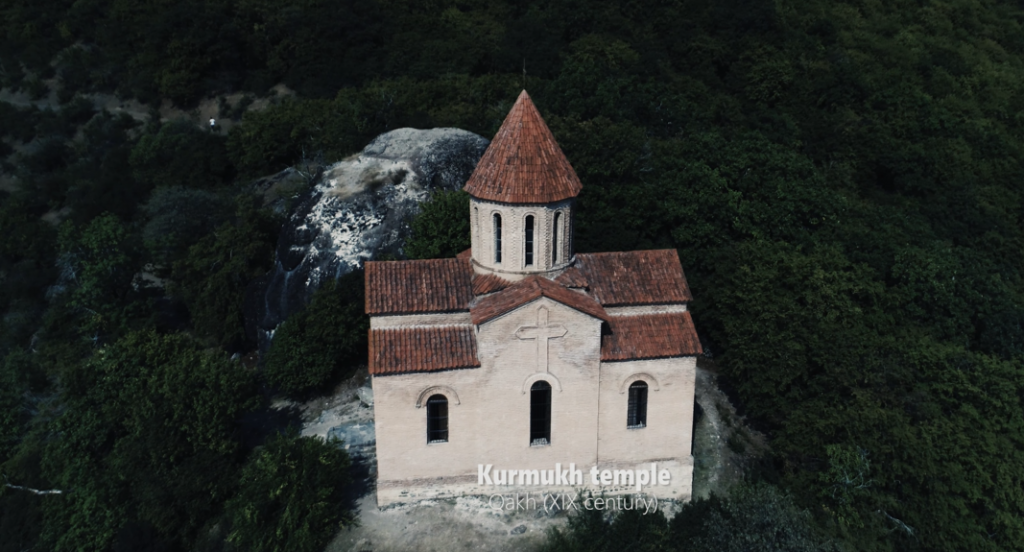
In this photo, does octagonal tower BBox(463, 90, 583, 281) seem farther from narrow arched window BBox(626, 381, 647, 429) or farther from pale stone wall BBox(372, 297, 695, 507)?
narrow arched window BBox(626, 381, 647, 429)

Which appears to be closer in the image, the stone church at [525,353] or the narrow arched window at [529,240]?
the stone church at [525,353]

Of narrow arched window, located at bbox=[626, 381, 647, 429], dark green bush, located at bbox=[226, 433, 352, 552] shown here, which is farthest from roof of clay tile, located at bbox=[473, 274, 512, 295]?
dark green bush, located at bbox=[226, 433, 352, 552]

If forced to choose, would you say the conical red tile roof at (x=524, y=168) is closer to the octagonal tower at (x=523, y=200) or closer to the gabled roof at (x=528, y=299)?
the octagonal tower at (x=523, y=200)

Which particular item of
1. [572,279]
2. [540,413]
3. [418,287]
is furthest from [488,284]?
[540,413]

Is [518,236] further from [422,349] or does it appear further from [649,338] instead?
[649,338]

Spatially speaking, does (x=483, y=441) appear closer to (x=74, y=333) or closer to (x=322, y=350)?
(x=322, y=350)

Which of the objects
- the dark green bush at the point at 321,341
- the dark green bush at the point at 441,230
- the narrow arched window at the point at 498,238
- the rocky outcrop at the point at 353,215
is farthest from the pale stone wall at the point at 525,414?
the rocky outcrop at the point at 353,215

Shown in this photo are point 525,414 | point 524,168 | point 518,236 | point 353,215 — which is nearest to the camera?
point 524,168

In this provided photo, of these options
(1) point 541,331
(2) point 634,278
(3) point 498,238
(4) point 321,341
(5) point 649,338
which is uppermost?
(3) point 498,238
